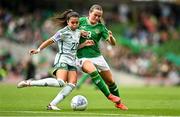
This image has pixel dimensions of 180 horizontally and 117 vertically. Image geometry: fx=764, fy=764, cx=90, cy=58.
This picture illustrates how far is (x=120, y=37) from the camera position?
41.8 m

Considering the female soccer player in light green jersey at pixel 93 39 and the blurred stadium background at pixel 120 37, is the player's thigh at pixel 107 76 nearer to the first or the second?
the female soccer player in light green jersey at pixel 93 39

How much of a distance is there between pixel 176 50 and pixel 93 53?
25.0 metres

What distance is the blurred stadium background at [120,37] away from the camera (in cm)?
3769

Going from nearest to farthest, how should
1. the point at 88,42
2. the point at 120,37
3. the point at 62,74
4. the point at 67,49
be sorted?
1. the point at 62,74
2. the point at 67,49
3. the point at 88,42
4. the point at 120,37

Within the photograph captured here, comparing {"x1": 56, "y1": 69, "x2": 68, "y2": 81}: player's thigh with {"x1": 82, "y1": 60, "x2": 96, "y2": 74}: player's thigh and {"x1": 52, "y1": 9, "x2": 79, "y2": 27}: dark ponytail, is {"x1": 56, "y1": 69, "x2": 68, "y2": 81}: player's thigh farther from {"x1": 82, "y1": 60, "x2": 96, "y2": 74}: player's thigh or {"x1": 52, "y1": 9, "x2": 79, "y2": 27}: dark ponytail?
{"x1": 52, "y1": 9, "x2": 79, "y2": 27}: dark ponytail

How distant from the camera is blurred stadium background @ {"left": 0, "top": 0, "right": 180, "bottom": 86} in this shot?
37.7m

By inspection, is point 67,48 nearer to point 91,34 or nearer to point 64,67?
point 64,67

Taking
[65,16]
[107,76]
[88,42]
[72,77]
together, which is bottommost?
[72,77]

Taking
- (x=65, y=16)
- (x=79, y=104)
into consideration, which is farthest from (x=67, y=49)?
(x=79, y=104)

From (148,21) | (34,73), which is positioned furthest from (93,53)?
(148,21)

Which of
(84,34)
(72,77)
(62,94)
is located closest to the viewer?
(62,94)

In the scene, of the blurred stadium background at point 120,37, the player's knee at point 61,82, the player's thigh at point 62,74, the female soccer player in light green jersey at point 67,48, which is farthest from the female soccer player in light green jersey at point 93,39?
the blurred stadium background at point 120,37

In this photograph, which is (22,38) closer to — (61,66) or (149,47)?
(149,47)

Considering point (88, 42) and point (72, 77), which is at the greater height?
point (88, 42)
